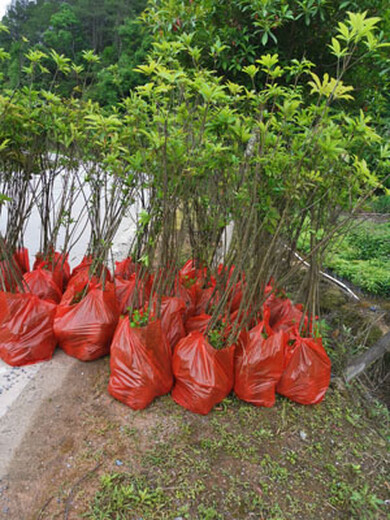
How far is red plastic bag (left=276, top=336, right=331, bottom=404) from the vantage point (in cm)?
216

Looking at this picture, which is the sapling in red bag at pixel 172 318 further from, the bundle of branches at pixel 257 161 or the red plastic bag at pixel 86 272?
the red plastic bag at pixel 86 272

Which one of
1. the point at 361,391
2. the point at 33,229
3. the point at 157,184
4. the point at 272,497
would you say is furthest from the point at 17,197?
the point at 361,391

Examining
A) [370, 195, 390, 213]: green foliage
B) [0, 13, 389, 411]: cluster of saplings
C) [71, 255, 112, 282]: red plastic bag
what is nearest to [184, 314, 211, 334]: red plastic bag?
[0, 13, 389, 411]: cluster of saplings

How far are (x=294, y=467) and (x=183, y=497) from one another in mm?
616

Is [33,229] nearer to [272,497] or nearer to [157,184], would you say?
[157,184]

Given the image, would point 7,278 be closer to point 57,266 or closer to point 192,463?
point 57,266

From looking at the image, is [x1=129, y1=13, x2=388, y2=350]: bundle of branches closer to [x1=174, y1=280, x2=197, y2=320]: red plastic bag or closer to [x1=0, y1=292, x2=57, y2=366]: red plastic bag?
[x1=174, y1=280, x2=197, y2=320]: red plastic bag

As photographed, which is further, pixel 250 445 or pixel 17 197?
pixel 17 197

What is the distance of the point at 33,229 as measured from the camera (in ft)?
16.6

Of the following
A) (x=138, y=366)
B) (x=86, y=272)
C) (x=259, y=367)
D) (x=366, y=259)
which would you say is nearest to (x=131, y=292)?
(x=86, y=272)

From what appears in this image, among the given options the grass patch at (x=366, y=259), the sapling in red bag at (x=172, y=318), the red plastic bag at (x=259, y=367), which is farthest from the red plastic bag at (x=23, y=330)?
the grass patch at (x=366, y=259)

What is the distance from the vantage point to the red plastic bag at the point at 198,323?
239 centimetres

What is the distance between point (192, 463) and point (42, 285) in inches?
68.1

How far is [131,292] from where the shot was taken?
2.60 metres
